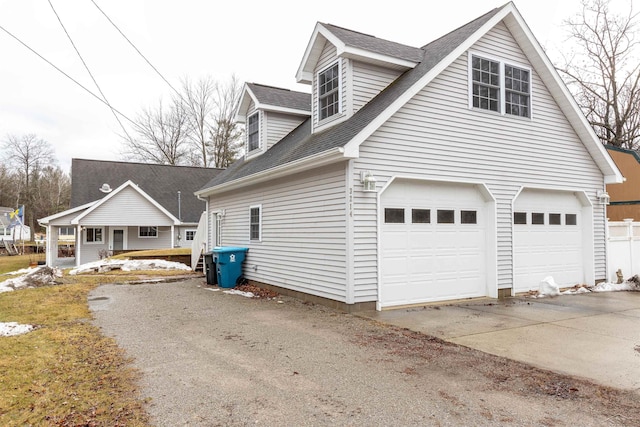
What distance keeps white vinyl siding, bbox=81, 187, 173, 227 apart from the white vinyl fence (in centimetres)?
2041

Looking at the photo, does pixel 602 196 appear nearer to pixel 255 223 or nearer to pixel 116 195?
pixel 255 223

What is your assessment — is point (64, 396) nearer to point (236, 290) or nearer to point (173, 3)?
point (236, 290)

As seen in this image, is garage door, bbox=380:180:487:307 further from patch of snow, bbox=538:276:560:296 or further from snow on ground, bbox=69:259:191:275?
snow on ground, bbox=69:259:191:275

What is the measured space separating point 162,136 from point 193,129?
Answer: 2770 millimetres

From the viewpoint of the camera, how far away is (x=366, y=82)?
30.7 feet

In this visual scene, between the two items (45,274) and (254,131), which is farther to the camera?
(254,131)

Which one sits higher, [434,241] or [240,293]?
[434,241]

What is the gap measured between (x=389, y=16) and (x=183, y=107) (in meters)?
25.1

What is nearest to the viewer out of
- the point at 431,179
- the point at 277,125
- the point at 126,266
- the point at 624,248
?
the point at 431,179

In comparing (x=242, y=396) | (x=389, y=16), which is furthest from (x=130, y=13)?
(x=242, y=396)

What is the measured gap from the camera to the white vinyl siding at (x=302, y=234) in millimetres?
8070

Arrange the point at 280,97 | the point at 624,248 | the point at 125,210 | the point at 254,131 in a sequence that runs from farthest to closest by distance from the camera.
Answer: the point at 125,210, the point at 254,131, the point at 280,97, the point at 624,248

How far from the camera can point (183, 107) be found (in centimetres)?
3519

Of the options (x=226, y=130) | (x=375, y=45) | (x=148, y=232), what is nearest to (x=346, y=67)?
(x=375, y=45)
